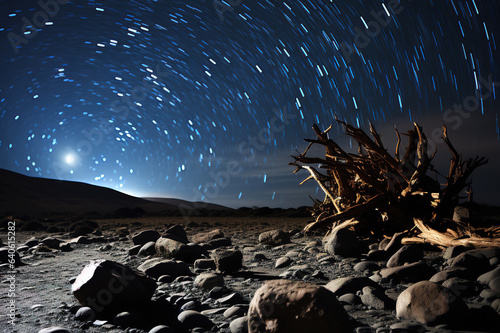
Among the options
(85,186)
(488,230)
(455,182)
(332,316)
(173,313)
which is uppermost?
(85,186)

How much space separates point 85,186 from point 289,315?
Answer: 210 ft

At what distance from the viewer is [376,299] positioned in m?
2.57

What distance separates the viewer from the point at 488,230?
3.89 m

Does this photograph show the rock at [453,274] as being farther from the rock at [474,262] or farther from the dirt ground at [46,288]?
the dirt ground at [46,288]

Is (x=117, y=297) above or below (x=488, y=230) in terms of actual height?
below

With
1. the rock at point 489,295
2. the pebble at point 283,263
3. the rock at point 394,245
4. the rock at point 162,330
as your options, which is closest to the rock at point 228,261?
the pebble at point 283,263

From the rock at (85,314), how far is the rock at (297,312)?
56.5 inches

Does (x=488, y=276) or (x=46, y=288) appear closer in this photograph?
(x=488, y=276)

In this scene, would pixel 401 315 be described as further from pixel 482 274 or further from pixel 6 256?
pixel 6 256

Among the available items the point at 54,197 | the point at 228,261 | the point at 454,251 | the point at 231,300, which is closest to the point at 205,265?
the point at 228,261

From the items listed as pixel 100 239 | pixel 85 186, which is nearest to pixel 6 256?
pixel 100 239

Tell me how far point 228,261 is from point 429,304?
2.48m

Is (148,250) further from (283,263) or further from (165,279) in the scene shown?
(283,263)

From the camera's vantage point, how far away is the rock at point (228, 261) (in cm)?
414
